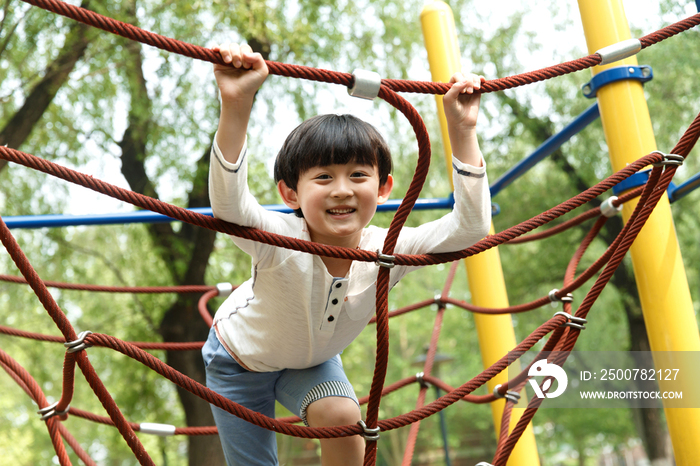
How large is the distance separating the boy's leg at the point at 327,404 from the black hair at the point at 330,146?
0.38 m

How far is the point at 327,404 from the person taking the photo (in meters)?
1.11

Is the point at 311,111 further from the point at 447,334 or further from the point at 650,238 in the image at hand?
the point at 447,334

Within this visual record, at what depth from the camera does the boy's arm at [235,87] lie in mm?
798

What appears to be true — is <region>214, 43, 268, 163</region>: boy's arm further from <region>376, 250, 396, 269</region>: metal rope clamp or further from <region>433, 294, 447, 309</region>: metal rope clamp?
<region>433, 294, 447, 309</region>: metal rope clamp

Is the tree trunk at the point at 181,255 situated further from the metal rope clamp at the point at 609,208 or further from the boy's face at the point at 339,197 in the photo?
the boy's face at the point at 339,197

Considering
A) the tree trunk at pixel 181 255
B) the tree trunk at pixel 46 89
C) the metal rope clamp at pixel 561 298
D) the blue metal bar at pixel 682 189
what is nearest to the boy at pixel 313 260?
the metal rope clamp at pixel 561 298

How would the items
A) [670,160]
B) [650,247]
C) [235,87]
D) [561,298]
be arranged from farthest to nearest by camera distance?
[561,298], [650,247], [670,160], [235,87]

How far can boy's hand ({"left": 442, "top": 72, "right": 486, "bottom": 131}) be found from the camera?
2.96 ft

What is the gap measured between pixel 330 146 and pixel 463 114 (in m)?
0.23

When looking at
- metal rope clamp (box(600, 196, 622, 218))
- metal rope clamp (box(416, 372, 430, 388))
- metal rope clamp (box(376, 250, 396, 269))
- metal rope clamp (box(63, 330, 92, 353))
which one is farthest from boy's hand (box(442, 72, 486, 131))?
metal rope clamp (box(416, 372, 430, 388))

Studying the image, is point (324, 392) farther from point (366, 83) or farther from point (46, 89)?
point (46, 89)

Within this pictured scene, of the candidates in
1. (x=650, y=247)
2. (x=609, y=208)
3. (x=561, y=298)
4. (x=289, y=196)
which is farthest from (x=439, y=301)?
(x=289, y=196)

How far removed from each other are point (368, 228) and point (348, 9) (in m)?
4.48

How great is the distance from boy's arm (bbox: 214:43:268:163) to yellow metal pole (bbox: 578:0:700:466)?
99 cm
